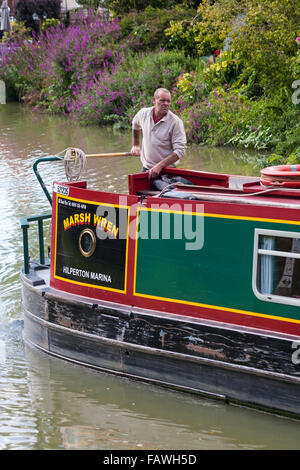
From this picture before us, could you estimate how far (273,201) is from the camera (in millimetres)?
5367

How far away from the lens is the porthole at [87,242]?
19.8ft

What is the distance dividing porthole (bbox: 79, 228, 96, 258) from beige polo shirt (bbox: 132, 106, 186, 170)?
1341 millimetres

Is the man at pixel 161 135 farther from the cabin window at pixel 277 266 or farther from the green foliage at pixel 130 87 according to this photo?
the green foliage at pixel 130 87

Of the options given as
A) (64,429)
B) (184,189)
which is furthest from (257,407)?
(184,189)

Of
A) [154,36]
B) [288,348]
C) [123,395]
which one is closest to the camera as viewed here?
[288,348]

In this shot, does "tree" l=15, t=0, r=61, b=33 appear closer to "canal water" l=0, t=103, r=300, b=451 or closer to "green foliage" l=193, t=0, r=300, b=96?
"green foliage" l=193, t=0, r=300, b=96

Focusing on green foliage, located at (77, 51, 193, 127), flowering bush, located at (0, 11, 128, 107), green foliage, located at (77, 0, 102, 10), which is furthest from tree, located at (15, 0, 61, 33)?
green foliage, located at (77, 51, 193, 127)

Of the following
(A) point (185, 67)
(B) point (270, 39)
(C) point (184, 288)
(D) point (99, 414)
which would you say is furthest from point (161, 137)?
(A) point (185, 67)

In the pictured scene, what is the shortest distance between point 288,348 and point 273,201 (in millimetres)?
1129

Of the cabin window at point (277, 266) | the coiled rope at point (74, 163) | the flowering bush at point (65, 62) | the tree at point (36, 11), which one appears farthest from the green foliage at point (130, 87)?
the tree at point (36, 11)

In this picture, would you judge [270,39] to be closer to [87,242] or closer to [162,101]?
[162,101]

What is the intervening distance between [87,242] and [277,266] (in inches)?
69.9
